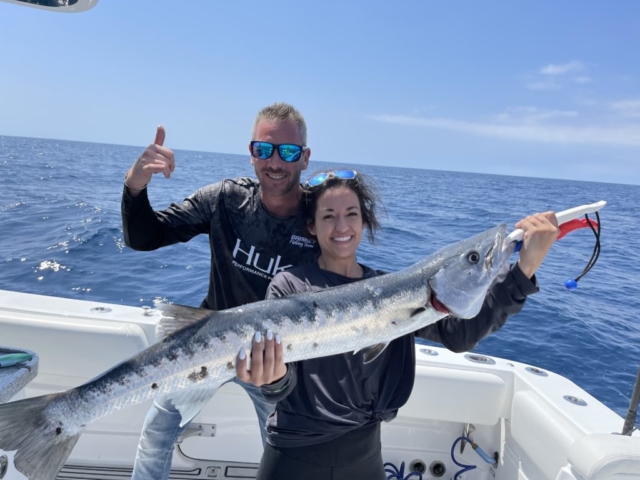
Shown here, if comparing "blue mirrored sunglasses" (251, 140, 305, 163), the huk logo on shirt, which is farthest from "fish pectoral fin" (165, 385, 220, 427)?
"blue mirrored sunglasses" (251, 140, 305, 163)

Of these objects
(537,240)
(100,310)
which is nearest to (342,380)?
(537,240)

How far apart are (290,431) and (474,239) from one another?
150 centimetres

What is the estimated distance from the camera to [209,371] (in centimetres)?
256

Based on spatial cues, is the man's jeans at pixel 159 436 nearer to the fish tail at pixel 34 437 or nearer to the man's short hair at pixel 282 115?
the fish tail at pixel 34 437

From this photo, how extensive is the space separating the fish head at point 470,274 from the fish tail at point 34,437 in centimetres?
207

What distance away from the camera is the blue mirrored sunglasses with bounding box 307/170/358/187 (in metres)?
3.16

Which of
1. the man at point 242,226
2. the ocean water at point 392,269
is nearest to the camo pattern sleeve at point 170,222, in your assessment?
the man at point 242,226

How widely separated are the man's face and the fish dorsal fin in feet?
3.93

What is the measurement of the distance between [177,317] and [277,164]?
1.35 metres

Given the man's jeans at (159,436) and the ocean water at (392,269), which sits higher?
the man's jeans at (159,436)

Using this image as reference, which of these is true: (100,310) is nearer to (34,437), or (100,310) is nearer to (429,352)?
(34,437)

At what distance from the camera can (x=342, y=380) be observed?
2.69m

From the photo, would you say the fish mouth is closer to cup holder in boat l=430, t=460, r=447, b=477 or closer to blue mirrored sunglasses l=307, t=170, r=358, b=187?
blue mirrored sunglasses l=307, t=170, r=358, b=187

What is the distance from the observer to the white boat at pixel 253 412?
3.76m
